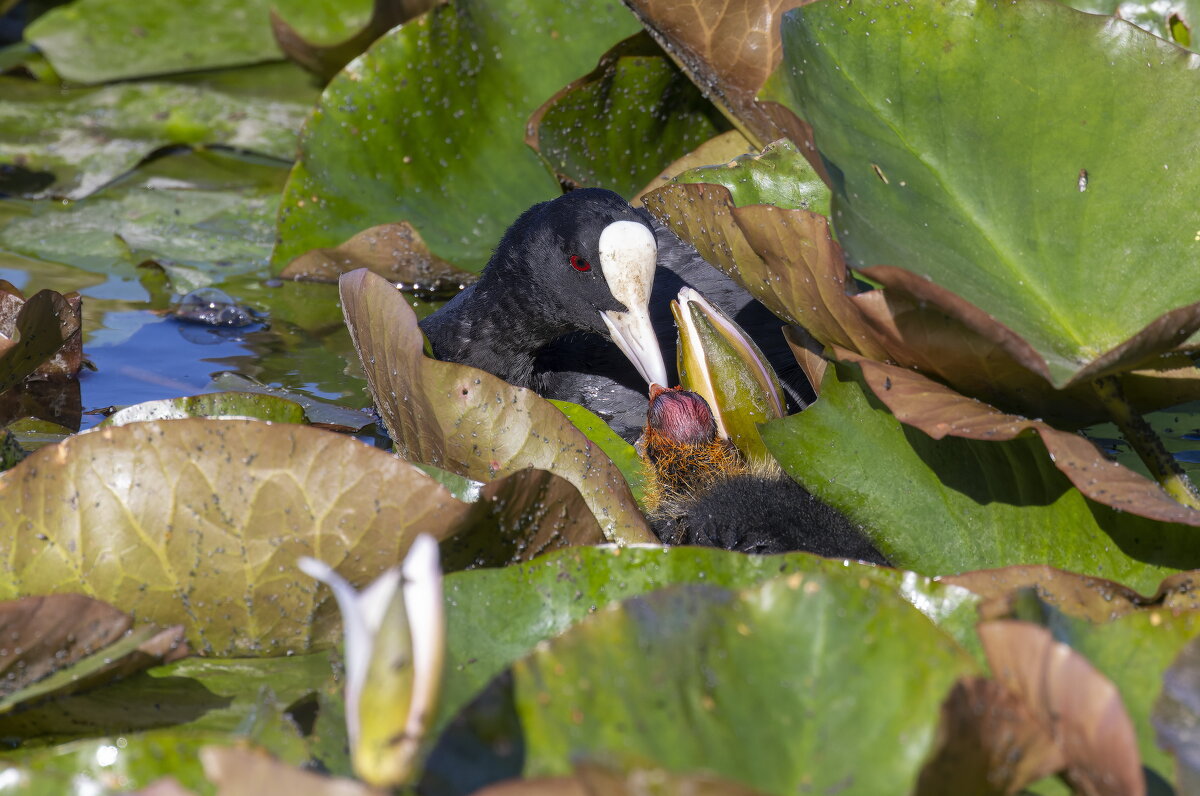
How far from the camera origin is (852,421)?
155cm

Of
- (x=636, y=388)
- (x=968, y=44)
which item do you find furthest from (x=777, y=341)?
(x=968, y=44)

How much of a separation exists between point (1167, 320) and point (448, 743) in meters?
0.76

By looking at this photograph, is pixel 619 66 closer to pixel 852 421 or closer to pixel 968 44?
pixel 968 44

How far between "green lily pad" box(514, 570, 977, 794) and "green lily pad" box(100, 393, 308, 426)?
808mm

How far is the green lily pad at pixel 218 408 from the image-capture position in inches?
62.6

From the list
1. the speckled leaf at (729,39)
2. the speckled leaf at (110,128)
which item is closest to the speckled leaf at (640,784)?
the speckled leaf at (729,39)

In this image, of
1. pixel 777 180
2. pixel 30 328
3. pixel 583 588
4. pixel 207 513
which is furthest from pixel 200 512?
pixel 777 180

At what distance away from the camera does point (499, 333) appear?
2.33 meters

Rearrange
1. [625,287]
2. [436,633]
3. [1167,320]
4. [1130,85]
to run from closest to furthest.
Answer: [436,633]
[1167,320]
[1130,85]
[625,287]

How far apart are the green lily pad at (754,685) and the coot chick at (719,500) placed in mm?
582

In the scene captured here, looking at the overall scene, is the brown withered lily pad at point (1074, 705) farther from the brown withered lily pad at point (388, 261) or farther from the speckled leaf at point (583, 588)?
the brown withered lily pad at point (388, 261)

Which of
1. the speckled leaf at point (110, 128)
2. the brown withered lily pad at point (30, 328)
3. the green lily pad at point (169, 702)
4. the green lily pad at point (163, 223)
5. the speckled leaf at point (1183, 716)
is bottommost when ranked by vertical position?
the green lily pad at point (163, 223)

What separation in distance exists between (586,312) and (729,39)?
20.7 inches

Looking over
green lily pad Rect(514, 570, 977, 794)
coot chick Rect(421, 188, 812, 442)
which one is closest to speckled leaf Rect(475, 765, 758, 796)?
green lily pad Rect(514, 570, 977, 794)
